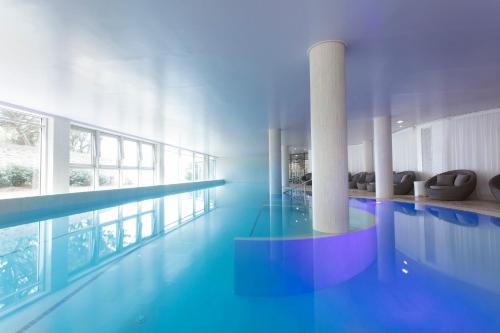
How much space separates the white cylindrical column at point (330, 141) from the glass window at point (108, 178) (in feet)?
33.2

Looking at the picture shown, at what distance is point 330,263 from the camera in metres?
3.14

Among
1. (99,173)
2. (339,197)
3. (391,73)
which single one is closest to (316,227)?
(339,197)

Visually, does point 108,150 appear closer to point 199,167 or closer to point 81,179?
point 81,179

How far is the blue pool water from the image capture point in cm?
194

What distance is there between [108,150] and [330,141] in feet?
35.7

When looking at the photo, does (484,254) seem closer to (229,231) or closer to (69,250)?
(229,231)

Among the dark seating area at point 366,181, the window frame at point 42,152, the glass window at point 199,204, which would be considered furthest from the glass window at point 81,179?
the dark seating area at point 366,181

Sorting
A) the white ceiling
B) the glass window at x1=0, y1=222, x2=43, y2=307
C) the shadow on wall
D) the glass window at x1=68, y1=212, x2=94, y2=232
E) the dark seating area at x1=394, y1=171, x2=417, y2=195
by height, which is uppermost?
the white ceiling

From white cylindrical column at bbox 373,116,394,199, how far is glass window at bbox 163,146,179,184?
12.2 m

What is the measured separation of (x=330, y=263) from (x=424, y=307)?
3.73ft

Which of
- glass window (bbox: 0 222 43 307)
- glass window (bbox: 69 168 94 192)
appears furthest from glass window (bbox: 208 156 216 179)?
glass window (bbox: 0 222 43 307)

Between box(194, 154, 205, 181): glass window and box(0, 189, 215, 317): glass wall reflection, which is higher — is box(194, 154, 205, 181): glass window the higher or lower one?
the higher one

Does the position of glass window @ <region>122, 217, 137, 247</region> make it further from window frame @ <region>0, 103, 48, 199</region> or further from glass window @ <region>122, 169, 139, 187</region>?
glass window @ <region>122, 169, 139, 187</region>

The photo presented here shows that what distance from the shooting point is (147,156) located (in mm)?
14508
